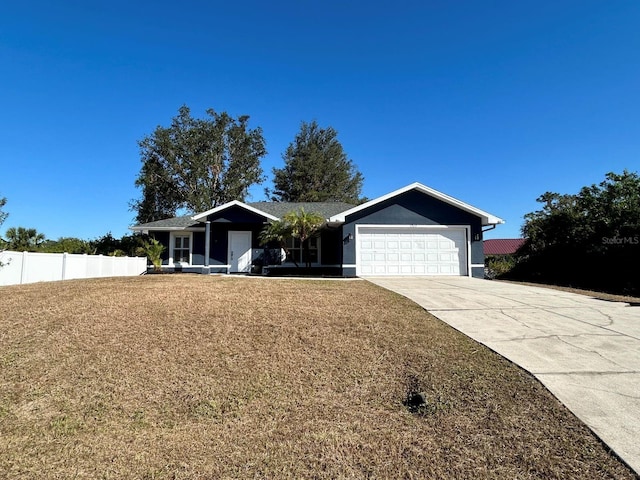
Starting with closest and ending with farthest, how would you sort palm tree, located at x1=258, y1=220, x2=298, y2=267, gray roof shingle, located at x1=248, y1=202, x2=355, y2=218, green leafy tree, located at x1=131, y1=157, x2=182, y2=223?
palm tree, located at x1=258, y1=220, x2=298, y2=267, gray roof shingle, located at x1=248, y1=202, x2=355, y2=218, green leafy tree, located at x1=131, y1=157, x2=182, y2=223

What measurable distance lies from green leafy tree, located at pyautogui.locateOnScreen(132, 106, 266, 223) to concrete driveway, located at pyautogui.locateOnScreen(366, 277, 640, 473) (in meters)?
27.0

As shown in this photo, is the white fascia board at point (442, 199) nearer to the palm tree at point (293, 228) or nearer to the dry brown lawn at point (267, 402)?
the palm tree at point (293, 228)

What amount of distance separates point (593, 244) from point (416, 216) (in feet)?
30.0

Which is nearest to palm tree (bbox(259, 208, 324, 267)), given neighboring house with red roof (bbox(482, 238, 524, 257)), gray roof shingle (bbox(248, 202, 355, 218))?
Result: gray roof shingle (bbox(248, 202, 355, 218))

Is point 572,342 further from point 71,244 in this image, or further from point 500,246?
point 500,246

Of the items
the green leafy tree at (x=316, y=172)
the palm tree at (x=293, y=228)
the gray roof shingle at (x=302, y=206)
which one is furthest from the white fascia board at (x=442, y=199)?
the green leafy tree at (x=316, y=172)

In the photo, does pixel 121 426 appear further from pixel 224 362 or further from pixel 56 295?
pixel 56 295

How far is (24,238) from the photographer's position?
666 inches

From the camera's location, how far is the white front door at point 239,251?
19.0m

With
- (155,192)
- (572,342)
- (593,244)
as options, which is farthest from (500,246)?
(572,342)

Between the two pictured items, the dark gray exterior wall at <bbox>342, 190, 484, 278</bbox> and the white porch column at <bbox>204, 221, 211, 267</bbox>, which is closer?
the dark gray exterior wall at <bbox>342, 190, 484, 278</bbox>

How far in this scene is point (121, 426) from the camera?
408 centimetres

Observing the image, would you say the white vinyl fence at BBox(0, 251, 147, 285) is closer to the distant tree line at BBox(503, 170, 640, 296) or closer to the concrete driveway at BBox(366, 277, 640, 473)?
the concrete driveway at BBox(366, 277, 640, 473)

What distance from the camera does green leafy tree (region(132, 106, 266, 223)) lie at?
3269 centimetres
